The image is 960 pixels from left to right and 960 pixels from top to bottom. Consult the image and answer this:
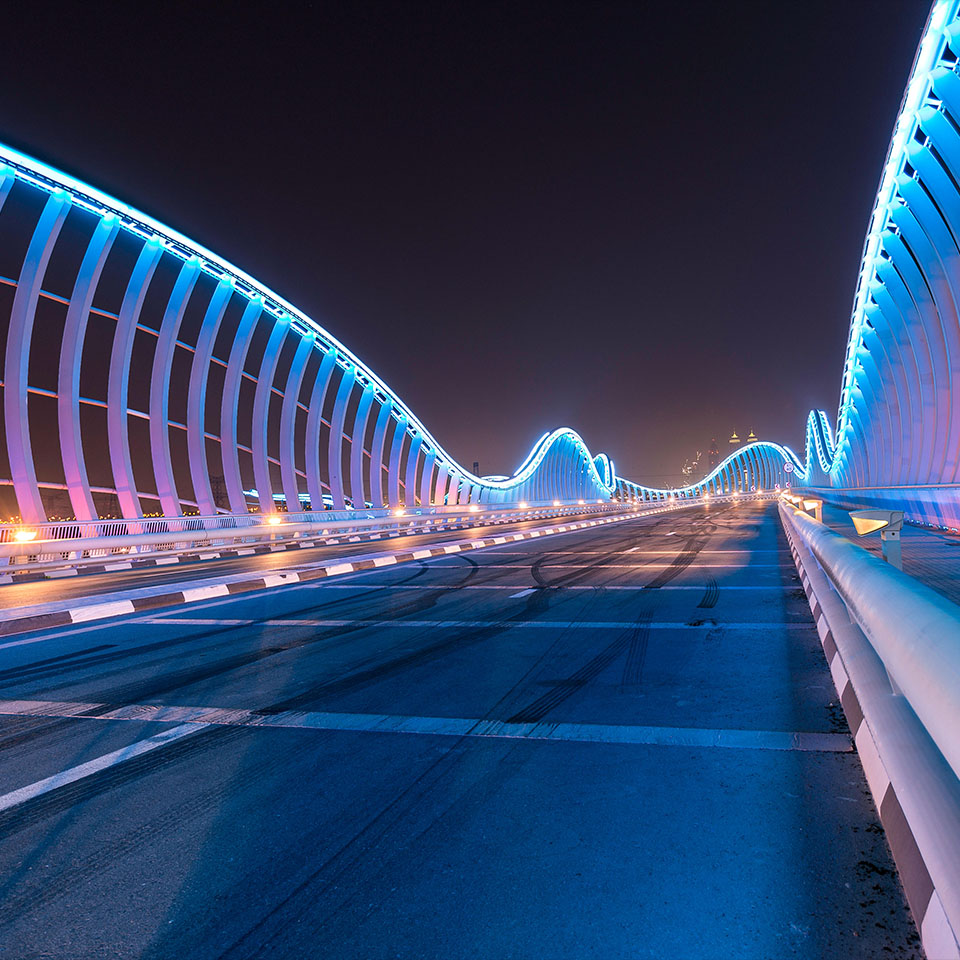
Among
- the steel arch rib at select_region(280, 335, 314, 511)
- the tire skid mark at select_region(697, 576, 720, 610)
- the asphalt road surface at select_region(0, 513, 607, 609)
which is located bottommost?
the tire skid mark at select_region(697, 576, 720, 610)

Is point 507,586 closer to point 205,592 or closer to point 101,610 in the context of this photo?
point 205,592

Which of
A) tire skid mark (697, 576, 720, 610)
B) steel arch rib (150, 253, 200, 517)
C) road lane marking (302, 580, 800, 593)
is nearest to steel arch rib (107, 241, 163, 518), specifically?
steel arch rib (150, 253, 200, 517)

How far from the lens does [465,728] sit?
3611 millimetres

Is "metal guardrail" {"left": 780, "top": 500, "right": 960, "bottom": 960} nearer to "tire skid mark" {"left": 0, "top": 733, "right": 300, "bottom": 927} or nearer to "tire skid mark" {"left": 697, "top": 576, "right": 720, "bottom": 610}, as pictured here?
"tire skid mark" {"left": 0, "top": 733, "right": 300, "bottom": 927}

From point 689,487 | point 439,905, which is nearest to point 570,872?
point 439,905

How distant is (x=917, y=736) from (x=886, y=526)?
422cm

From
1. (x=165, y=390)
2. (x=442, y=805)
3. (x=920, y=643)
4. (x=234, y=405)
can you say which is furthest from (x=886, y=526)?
(x=234, y=405)

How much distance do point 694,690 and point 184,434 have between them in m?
22.3

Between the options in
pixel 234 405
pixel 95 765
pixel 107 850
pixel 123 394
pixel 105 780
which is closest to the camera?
pixel 107 850

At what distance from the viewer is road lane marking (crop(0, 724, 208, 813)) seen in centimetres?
290

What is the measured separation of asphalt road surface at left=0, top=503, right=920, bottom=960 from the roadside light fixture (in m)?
1.18

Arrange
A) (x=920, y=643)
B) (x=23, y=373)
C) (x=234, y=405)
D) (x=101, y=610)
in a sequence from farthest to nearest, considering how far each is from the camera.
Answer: (x=234, y=405) < (x=23, y=373) < (x=101, y=610) < (x=920, y=643)

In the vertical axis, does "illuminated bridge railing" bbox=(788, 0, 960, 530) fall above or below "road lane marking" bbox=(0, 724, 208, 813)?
above

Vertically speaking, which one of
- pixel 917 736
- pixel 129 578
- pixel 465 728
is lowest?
pixel 465 728
